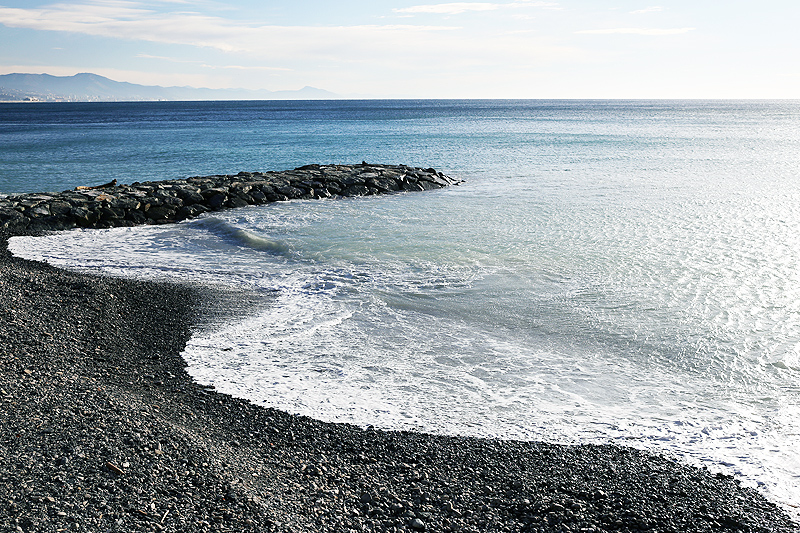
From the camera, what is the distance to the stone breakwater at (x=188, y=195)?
16375 mm

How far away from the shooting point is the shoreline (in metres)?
4.26

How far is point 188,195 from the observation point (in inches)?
746

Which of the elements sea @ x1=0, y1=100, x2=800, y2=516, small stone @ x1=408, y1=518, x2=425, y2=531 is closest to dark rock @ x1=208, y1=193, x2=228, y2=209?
sea @ x1=0, y1=100, x2=800, y2=516

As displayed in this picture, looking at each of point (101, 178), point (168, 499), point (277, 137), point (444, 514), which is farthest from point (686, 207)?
point (277, 137)

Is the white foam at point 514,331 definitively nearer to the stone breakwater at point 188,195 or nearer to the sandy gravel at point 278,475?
the sandy gravel at point 278,475

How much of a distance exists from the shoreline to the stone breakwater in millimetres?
10988

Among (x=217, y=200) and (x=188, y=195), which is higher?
(x=188, y=195)

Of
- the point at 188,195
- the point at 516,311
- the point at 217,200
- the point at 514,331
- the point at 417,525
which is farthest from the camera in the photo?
the point at 217,200

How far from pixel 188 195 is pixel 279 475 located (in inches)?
620

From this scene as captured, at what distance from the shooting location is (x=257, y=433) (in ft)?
18.6

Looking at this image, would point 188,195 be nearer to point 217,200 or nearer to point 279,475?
point 217,200

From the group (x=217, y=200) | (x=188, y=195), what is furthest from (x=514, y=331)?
(x=188, y=195)

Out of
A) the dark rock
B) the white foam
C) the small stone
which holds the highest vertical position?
the dark rock

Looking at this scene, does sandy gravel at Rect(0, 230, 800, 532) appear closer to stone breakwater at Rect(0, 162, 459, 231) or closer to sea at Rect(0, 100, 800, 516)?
sea at Rect(0, 100, 800, 516)
